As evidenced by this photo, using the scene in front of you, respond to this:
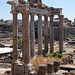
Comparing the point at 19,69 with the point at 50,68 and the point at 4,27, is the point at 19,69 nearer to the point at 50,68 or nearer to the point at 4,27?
the point at 50,68

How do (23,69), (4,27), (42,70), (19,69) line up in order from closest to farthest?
(42,70) < (23,69) < (19,69) < (4,27)

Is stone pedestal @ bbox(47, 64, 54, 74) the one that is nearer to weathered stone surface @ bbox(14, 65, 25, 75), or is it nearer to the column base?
the column base

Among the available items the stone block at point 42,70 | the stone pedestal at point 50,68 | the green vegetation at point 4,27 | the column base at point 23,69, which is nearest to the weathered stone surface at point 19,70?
the column base at point 23,69

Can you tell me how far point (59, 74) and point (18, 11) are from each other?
656cm

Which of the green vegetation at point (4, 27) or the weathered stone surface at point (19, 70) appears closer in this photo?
the weathered stone surface at point (19, 70)

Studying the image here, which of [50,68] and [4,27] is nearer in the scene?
[50,68]

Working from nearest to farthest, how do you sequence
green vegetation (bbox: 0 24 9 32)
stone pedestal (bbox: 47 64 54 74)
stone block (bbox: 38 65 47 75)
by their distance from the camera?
1. stone block (bbox: 38 65 47 75)
2. stone pedestal (bbox: 47 64 54 74)
3. green vegetation (bbox: 0 24 9 32)

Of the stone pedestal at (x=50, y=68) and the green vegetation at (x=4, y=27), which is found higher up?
the green vegetation at (x=4, y=27)

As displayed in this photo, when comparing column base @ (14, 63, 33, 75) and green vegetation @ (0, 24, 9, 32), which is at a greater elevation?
green vegetation @ (0, 24, 9, 32)

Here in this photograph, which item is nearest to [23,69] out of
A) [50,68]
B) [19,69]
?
[19,69]

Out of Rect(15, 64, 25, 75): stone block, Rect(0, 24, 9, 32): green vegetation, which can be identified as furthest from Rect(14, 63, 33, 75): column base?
Rect(0, 24, 9, 32): green vegetation

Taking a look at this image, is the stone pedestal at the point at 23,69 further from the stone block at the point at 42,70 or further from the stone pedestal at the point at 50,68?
the stone pedestal at the point at 50,68

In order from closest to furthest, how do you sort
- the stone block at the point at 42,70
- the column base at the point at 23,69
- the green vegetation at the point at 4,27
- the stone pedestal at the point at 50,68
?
the stone block at the point at 42,70
the column base at the point at 23,69
the stone pedestal at the point at 50,68
the green vegetation at the point at 4,27

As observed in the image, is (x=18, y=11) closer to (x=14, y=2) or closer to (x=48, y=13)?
(x=14, y=2)
